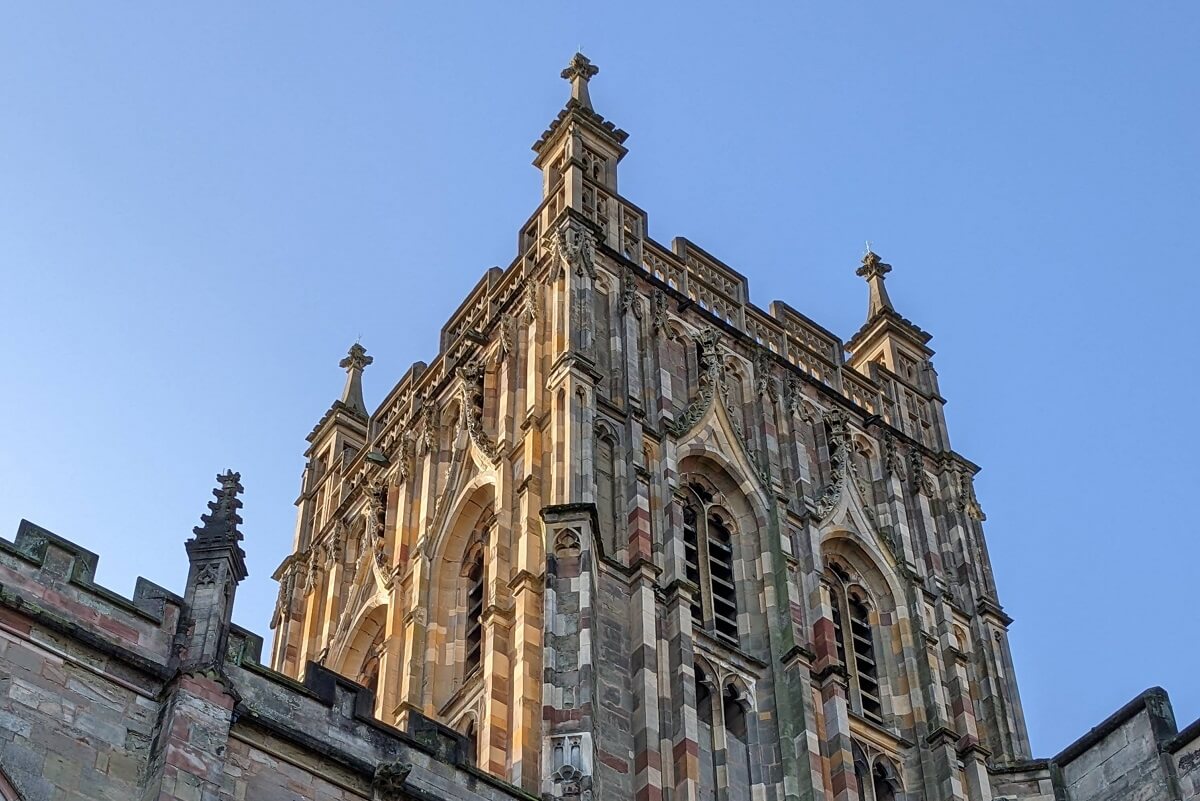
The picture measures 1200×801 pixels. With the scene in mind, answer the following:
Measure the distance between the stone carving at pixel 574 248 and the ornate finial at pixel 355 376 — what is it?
32.0 feet

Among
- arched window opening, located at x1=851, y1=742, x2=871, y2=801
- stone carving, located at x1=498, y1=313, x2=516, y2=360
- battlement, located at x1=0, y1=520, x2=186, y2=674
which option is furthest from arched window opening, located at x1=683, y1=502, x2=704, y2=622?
battlement, located at x1=0, y1=520, x2=186, y2=674

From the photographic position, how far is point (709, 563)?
116ft

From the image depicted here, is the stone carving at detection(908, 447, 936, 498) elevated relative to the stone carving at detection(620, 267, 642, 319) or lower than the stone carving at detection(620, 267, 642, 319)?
lower

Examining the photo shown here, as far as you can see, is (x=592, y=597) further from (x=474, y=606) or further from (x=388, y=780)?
(x=388, y=780)

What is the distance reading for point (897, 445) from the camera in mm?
41938

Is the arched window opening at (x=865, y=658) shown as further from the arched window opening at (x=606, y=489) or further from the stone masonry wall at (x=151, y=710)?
the stone masonry wall at (x=151, y=710)

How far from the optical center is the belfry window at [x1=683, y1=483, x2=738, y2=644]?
34.4m

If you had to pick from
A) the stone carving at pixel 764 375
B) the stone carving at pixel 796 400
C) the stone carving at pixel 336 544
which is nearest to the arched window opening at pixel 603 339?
the stone carving at pixel 764 375

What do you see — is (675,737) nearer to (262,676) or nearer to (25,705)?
(262,676)

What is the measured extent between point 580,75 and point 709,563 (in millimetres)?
14063

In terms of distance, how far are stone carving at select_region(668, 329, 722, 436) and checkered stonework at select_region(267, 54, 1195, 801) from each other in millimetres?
68

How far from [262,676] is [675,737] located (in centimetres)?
990

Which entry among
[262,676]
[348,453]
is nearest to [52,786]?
[262,676]

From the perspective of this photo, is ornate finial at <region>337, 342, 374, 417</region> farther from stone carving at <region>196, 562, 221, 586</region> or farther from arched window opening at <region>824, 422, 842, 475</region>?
stone carving at <region>196, 562, 221, 586</region>
